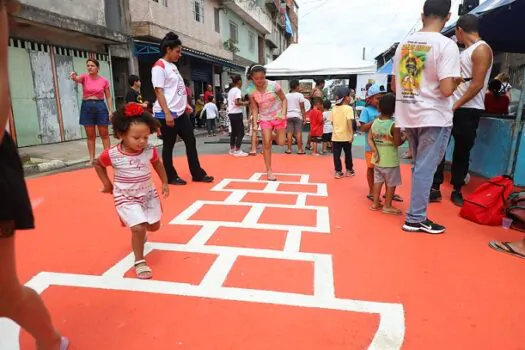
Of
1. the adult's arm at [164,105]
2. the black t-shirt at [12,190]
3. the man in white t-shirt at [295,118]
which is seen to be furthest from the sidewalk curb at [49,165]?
the black t-shirt at [12,190]

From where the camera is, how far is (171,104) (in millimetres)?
4695

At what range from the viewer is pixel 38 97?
891 centimetres

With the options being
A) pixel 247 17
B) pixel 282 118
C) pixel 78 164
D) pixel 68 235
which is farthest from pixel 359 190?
pixel 247 17

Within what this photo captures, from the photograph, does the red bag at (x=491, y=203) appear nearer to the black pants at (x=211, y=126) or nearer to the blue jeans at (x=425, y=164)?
the blue jeans at (x=425, y=164)

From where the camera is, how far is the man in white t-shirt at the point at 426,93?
9.77ft

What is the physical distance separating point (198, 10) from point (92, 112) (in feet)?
42.8

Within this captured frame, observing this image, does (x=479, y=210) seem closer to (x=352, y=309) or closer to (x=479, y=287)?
(x=479, y=287)

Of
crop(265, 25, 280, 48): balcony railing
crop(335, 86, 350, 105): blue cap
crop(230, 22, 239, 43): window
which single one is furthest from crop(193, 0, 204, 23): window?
crop(265, 25, 280, 48): balcony railing

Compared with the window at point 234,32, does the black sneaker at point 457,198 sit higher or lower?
lower

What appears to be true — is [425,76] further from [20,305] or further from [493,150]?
[20,305]

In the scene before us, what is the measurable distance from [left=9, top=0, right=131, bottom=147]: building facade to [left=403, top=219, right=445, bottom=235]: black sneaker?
307 inches

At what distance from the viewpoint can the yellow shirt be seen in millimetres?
5319

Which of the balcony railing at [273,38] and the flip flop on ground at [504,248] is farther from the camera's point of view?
the balcony railing at [273,38]

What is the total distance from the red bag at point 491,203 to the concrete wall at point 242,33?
1913 centimetres
